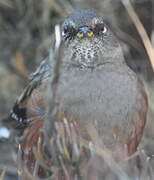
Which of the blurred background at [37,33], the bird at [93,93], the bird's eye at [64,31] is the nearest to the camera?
the bird at [93,93]

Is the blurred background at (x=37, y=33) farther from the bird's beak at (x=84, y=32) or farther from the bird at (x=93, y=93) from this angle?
the bird's beak at (x=84, y=32)

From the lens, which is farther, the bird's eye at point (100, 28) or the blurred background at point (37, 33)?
the blurred background at point (37, 33)

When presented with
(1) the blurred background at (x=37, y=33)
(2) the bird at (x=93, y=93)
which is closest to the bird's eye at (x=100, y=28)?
(2) the bird at (x=93, y=93)

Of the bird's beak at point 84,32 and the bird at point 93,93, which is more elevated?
the bird's beak at point 84,32

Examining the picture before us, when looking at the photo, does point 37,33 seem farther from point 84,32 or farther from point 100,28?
point 84,32

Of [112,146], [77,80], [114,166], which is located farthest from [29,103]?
[114,166]

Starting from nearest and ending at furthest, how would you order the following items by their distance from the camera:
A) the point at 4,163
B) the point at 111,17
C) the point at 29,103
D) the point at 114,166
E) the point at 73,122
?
the point at 114,166 → the point at 73,122 → the point at 29,103 → the point at 4,163 → the point at 111,17

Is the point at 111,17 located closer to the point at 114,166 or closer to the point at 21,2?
the point at 21,2
